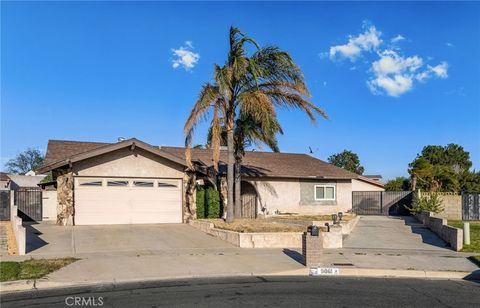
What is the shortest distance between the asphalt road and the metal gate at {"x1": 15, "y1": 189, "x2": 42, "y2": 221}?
16641 mm

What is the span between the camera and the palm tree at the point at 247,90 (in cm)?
1938

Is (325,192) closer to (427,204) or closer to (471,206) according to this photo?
(427,204)

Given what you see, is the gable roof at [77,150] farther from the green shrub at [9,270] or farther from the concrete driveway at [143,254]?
the green shrub at [9,270]

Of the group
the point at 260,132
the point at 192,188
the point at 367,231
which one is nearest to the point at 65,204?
the point at 192,188

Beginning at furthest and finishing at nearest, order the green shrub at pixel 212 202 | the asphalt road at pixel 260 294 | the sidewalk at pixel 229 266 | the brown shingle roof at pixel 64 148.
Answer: the green shrub at pixel 212 202 < the brown shingle roof at pixel 64 148 < the sidewalk at pixel 229 266 < the asphalt road at pixel 260 294

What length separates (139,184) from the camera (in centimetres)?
2314

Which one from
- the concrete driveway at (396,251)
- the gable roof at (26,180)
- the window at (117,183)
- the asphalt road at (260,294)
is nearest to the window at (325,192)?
the concrete driveway at (396,251)

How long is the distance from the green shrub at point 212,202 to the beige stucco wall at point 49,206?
8062mm

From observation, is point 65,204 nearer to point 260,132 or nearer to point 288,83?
point 260,132

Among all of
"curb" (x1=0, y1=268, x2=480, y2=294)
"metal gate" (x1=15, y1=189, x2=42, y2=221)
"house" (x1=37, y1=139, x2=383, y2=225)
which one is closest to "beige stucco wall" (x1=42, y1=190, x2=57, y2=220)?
"metal gate" (x1=15, y1=189, x2=42, y2=221)

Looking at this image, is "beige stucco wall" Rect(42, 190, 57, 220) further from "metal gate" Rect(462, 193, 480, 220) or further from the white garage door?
"metal gate" Rect(462, 193, 480, 220)

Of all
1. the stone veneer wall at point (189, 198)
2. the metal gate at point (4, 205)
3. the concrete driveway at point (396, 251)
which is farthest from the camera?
the stone veneer wall at point (189, 198)

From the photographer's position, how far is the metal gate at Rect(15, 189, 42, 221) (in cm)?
2456

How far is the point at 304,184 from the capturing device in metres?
29.6
